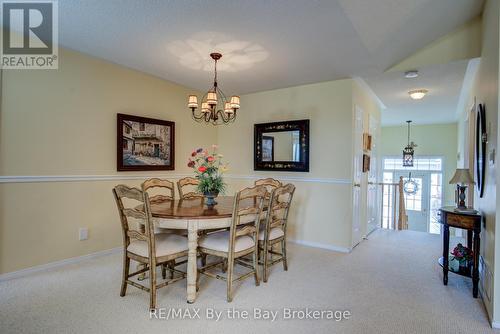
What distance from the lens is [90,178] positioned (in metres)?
3.35

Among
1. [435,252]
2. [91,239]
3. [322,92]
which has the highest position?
[322,92]

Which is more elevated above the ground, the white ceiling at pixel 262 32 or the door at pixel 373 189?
the white ceiling at pixel 262 32

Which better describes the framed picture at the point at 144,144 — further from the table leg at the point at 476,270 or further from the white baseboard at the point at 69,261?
the table leg at the point at 476,270

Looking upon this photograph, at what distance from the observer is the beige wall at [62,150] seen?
2.77 m

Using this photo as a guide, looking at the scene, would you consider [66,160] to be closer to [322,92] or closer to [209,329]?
[209,329]

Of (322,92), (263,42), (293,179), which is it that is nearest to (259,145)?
(293,179)

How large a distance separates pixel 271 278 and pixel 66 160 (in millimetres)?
2589

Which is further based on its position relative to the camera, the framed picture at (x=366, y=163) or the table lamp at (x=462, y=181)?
the framed picture at (x=366, y=163)

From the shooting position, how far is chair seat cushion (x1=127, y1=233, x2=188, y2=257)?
2.30 metres

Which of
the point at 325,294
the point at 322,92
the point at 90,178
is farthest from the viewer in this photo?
the point at 322,92

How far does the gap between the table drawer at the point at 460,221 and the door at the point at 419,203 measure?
5.90m

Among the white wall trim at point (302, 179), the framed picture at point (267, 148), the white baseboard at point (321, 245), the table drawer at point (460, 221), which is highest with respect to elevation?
the framed picture at point (267, 148)

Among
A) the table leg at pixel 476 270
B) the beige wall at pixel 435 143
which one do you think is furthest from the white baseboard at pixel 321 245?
the beige wall at pixel 435 143

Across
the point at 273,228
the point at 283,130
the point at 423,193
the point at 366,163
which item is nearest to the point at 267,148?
the point at 283,130
